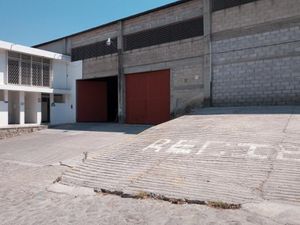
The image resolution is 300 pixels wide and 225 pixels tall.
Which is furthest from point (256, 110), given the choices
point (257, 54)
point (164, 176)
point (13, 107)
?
point (13, 107)

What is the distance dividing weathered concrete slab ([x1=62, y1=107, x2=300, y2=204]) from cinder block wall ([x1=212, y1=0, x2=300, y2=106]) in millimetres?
3782

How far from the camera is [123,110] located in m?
20.8

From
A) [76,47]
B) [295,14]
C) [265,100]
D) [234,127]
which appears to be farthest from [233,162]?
[76,47]

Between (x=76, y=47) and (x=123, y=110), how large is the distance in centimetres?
688

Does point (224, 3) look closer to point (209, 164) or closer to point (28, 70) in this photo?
point (209, 164)

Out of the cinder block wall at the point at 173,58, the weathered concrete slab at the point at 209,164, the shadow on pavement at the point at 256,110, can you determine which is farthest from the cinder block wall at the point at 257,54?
the weathered concrete slab at the point at 209,164

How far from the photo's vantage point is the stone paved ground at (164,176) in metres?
5.08

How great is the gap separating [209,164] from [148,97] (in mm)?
12699

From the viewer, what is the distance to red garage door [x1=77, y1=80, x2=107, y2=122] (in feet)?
78.8

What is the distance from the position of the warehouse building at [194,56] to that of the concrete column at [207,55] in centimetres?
5

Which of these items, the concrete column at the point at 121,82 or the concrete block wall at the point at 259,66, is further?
the concrete column at the point at 121,82

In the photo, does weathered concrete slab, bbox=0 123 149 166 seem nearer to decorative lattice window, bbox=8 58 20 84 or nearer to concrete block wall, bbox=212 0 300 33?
decorative lattice window, bbox=8 58 20 84

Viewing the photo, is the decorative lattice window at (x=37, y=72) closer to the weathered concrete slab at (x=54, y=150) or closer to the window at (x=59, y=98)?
the window at (x=59, y=98)

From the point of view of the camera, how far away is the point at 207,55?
16641 mm
